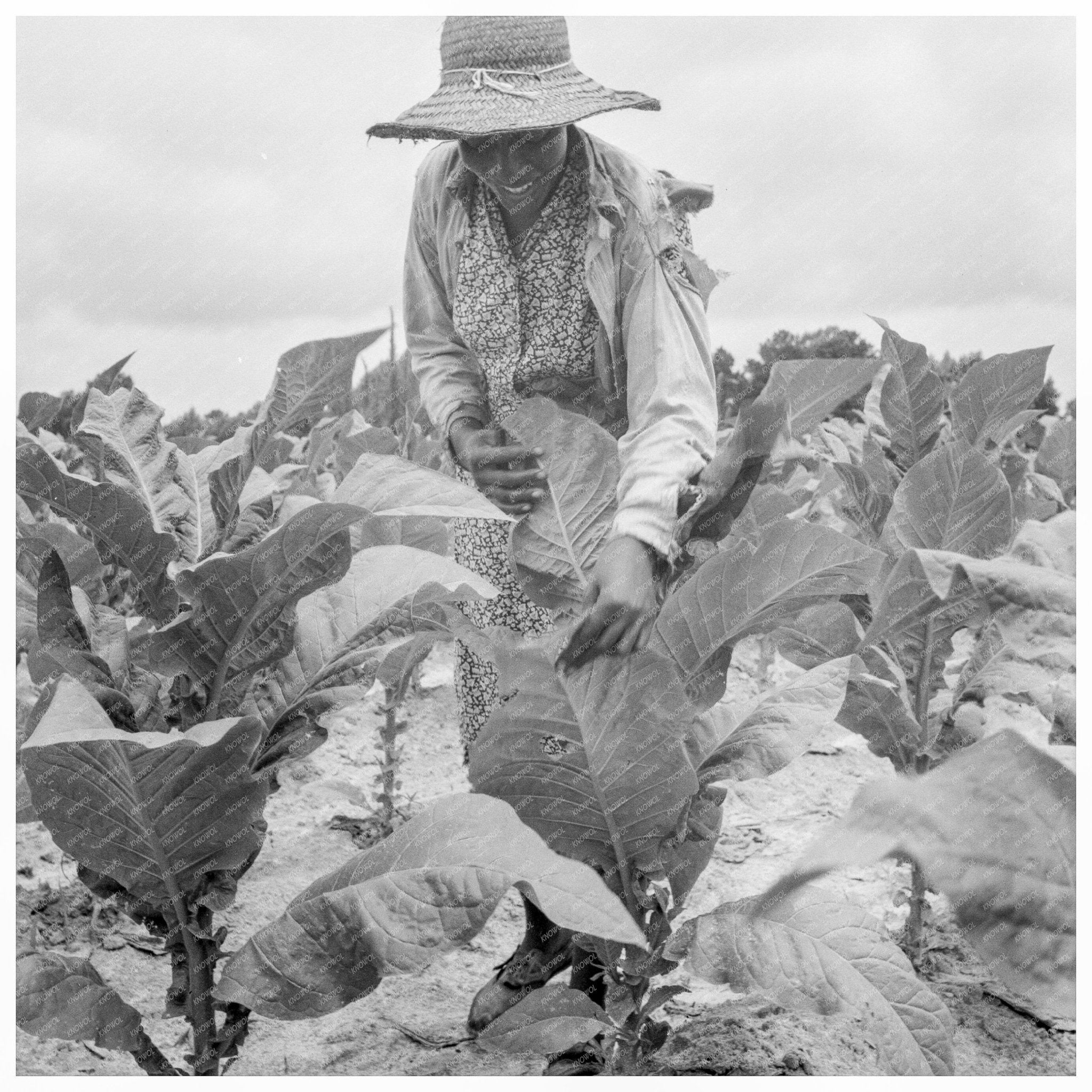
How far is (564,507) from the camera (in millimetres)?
1400

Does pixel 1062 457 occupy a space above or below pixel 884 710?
above

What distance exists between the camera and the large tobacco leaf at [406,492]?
112 cm

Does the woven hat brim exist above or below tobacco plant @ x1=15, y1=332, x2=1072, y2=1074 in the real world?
above

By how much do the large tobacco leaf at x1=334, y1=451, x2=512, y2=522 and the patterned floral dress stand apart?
56 cm

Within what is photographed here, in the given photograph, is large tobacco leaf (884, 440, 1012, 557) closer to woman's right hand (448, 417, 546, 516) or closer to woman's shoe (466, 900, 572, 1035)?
woman's right hand (448, 417, 546, 516)

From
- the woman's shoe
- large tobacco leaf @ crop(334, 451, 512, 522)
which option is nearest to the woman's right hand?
large tobacco leaf @ crop(334, 451, 512, 522)

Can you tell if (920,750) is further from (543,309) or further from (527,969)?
(543,309)

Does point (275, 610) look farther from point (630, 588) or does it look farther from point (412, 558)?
point (630, 588)

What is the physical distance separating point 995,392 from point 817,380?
558 millimetres

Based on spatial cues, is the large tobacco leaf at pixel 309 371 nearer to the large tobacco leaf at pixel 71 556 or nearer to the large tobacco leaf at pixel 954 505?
the large tobacco leaf at pixel 71 556

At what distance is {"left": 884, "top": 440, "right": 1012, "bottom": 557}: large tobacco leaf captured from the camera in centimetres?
149

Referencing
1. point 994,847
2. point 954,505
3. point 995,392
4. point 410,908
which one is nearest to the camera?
point 994,847

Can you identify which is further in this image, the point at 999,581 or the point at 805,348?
the point at 805,348

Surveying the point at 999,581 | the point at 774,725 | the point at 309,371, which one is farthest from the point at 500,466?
the point at 999,581
